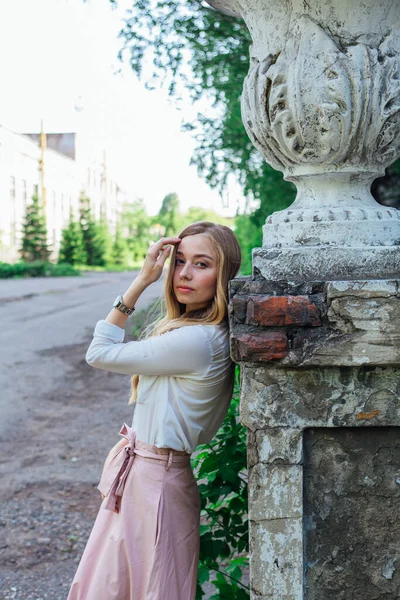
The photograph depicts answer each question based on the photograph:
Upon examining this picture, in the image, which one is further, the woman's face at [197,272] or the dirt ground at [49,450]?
the dirt ground at [49,450]

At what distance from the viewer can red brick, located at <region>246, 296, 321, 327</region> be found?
6.19 feet

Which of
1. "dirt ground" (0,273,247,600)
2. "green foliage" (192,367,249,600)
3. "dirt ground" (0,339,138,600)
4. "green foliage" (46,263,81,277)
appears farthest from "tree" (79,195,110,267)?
"green foliage" (192,367,249,600)

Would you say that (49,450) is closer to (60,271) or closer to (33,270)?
(33,270)

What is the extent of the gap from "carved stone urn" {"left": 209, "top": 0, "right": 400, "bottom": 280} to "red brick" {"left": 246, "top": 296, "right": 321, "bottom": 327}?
0.47ft

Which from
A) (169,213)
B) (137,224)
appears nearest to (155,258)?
(137,224)

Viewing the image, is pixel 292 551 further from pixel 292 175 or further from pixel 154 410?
pixel 292 175

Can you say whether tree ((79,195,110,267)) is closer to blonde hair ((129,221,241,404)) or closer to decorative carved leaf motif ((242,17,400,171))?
blonde hair ((129,221,241,404))

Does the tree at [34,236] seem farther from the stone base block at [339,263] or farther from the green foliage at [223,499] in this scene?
the stone base block at [339,263]

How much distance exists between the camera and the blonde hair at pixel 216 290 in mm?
2264

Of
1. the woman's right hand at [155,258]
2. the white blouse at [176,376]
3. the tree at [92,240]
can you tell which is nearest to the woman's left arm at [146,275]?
the woman's right hand at [155,258]

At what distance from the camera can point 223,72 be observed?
872 centimetres

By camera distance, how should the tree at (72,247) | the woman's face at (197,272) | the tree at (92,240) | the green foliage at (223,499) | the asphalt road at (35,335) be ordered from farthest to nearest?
1. the tree at (92,240)
2. the tree at (72,247)
3. the asphalt road at (35,335)
4. the green foliage at (223,499)
5. the woman's face at (197,272)

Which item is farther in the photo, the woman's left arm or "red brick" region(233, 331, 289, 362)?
the woman's left arm

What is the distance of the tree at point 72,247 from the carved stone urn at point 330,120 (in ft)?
150
